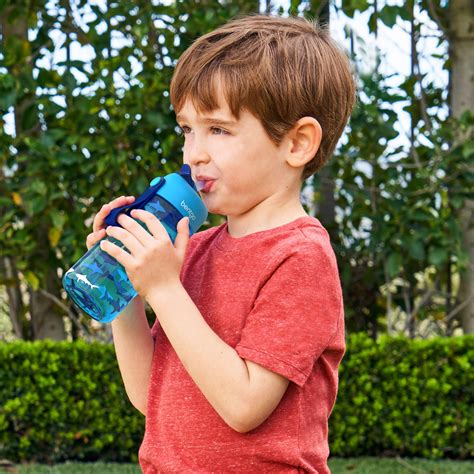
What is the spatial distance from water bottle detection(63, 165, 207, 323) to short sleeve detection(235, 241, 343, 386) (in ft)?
0.62

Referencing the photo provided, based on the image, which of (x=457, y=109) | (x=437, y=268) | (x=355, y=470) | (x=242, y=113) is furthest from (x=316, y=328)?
(x=457, y=109)

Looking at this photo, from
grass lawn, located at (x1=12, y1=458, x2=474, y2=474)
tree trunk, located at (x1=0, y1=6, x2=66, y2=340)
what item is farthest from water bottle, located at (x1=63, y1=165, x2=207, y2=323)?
tree trunk, located at (x1=0, y1=6, x2=66, y2=340)

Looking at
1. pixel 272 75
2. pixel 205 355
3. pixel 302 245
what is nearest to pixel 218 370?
pixel 205 355

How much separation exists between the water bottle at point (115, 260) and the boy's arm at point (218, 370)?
0.42 feet

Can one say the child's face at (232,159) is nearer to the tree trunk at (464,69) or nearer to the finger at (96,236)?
the finger at (96,236)

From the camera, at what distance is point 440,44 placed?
5020 mm

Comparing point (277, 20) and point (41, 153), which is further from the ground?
point (277, 20)

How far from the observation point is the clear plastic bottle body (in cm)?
158

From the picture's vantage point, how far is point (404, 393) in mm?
4562

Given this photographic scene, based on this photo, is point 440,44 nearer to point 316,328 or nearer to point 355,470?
point 355,470

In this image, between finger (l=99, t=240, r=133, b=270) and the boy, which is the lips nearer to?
the boy

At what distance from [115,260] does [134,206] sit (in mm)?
111

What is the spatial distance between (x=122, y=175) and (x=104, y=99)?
1.32 ft

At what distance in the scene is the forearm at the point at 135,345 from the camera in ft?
5.70
